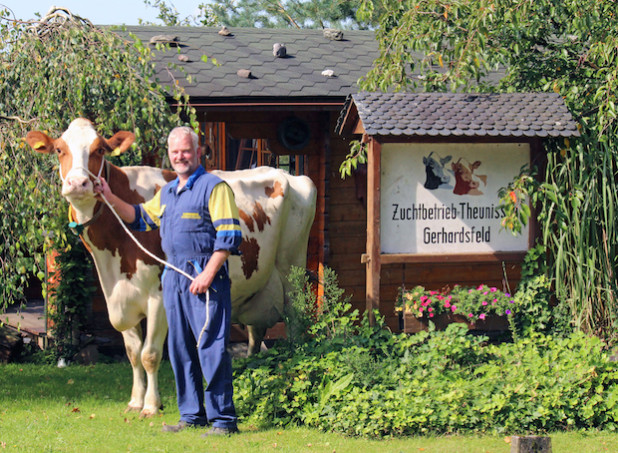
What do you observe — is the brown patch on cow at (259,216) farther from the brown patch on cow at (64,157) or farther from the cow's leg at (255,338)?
the brown patch on cow at (64,157)

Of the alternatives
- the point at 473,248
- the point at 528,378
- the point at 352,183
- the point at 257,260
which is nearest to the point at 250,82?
the point at 352,183

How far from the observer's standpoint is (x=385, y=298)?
11055 millimetres

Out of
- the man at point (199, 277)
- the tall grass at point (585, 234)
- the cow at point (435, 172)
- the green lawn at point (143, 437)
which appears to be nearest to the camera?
the green lawn at point (143, 437)

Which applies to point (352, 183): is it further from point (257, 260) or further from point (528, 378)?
point (528, 378)

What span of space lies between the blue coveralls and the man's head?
3.0 inches

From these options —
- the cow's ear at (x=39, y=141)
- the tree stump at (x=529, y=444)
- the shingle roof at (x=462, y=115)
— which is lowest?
the tree stump at (x=529, y=444)

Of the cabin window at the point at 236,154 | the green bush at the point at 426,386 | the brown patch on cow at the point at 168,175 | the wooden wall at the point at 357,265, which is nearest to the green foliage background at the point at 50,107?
the brown patch on cow at the point at 168,175

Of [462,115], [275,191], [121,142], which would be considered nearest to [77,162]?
[121,142]

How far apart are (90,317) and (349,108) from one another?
13.9 feet

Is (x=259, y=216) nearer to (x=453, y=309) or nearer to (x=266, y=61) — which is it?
(x=453, y=309)

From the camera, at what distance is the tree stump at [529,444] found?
5.48 m


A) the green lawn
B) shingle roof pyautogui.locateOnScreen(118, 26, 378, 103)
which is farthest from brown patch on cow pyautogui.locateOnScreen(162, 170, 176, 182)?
shingle roof pyautogui.locateOnScreen(118, 26, 378, 103)

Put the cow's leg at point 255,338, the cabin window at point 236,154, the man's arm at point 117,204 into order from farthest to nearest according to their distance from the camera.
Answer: the cabin window at point 236,154, the cow's leg at point 255,338, the man's arm at point 117,204

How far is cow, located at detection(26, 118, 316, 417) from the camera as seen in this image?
695 cm
